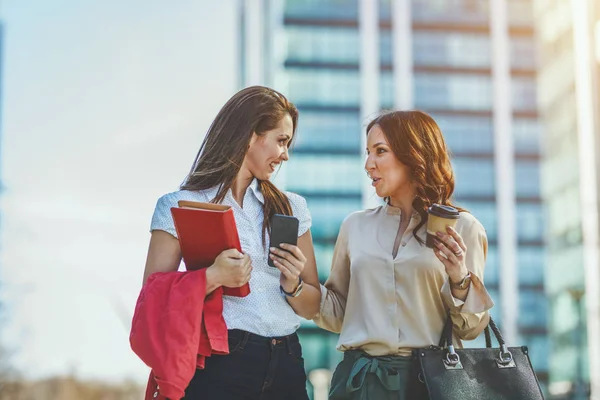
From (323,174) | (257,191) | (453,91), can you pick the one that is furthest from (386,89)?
(257,191)

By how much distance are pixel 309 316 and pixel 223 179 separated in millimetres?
617

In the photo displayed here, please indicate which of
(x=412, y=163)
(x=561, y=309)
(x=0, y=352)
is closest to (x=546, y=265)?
(x=561, y=309)

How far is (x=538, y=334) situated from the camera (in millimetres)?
51375

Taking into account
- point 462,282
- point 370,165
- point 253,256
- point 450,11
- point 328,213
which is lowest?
point 462,282

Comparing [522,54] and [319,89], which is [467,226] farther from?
[522,54]

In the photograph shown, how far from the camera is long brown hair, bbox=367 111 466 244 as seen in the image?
3479mm

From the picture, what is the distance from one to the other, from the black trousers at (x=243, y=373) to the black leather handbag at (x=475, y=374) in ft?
1.79

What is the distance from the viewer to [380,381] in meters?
3.29

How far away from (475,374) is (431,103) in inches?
1986

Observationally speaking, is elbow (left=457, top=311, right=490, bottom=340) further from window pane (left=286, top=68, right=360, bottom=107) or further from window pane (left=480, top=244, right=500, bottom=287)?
window pane (left=480, top=244, right=500, bottom=287)

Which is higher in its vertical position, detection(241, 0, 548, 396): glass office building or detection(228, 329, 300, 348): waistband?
detection(241, 0, 548, 396): glass office building

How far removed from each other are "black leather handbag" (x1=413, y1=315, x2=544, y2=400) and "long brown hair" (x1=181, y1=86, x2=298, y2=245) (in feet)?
2.52

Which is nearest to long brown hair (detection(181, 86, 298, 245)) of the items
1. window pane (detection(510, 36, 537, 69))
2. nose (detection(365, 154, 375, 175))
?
nose (detection(365, 154, 375, 175))

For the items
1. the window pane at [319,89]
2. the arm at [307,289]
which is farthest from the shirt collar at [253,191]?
the window pane at [319,89]
